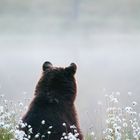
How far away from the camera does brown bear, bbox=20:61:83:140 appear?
8367mm

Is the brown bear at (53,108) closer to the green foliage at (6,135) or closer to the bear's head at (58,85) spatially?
the bear's head at (58,85)

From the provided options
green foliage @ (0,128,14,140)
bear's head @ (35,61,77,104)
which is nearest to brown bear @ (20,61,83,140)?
bear's head @ (35,61,77,104)

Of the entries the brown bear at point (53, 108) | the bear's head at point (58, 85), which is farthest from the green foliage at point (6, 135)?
the bear's head at point (58, 85)

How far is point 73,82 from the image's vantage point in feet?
30.5

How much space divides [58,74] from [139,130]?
5.00 feet

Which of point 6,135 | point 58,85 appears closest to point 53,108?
point 58,85

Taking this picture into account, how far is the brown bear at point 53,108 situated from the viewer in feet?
27.5

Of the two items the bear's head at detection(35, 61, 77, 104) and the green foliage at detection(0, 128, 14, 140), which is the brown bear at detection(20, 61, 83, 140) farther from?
the green foliage at detection(0, 128, 14, 140)

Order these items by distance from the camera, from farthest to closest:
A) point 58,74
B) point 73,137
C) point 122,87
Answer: point 122,87 < point 58,74 < point 73,137

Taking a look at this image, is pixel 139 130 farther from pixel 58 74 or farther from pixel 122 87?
pixel 122 87

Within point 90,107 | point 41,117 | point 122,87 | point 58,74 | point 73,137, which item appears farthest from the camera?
point 122,87

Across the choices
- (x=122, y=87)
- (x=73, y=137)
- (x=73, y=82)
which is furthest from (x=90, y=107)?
(x=73, y=137)

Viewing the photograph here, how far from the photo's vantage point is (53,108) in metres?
8.73

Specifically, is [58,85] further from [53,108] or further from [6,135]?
[6,135]
